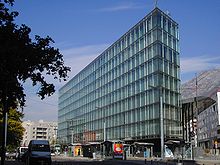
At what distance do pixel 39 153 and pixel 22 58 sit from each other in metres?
17.2

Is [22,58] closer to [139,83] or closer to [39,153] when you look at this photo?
[39,153]

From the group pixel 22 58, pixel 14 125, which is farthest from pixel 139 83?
pixel 22 58

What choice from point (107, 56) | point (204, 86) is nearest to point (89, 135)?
point (107, 56)

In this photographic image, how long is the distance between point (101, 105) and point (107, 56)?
14.4 m

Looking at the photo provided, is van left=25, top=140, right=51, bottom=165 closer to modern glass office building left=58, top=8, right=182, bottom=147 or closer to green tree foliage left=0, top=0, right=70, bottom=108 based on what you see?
green tree foliage left=0, top=0, right=70, bottom=108

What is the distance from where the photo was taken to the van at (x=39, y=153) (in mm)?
34406

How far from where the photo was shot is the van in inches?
1355

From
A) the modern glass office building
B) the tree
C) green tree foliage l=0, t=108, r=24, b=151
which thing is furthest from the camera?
the modern glass office building

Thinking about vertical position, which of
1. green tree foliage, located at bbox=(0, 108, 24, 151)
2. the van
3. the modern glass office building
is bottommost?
the van

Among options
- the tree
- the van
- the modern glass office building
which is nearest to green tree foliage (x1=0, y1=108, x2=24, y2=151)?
the modern glass office building

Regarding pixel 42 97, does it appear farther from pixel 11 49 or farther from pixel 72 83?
pixel 72 83

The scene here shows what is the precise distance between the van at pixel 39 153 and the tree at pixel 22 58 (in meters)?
12.9

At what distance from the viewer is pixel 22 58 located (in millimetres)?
19906

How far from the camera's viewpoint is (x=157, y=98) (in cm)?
7856
